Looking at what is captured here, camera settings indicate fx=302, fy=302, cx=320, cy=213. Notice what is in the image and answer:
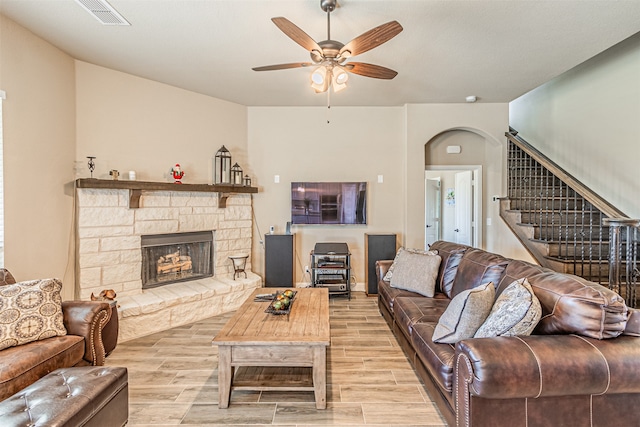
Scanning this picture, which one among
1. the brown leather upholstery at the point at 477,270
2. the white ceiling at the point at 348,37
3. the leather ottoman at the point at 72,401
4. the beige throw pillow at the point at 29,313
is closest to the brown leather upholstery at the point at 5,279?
the beige throw pillow at the point at 29,313

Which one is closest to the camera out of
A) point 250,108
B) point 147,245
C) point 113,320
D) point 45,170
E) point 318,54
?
point 318,54

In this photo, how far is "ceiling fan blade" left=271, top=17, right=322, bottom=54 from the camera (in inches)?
76.5

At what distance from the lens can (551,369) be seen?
4.59 feet

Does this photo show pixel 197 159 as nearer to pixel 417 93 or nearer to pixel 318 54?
pixel 318 54

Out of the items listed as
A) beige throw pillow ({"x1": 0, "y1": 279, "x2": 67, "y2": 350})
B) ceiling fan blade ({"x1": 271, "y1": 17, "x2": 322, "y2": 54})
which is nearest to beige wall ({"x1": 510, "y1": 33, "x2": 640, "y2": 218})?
ceiling fan blade ({"x1": 271, "y1": 17, "x2": 322, "y2": 54})

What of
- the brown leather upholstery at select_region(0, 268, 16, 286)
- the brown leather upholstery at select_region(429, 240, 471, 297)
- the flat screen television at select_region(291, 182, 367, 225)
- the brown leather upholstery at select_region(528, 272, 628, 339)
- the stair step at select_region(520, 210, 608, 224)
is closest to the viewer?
the brown leather upholstery at select_region(528, 272, 628, 339)

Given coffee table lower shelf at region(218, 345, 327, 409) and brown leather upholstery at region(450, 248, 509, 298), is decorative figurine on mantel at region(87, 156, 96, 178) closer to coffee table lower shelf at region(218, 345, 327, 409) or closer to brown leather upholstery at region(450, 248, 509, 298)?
coffee table lower shelf at region(218, 345, 327, 409)

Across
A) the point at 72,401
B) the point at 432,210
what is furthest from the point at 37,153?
the point at 432,210

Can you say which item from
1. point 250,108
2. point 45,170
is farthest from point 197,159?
point 45,170

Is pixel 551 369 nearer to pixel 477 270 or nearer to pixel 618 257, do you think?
pixel 477 270

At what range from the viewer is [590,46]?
300 cm

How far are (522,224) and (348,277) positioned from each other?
2500 millimetres

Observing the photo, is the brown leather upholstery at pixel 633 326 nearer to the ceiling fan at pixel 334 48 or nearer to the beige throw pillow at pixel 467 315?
the beige throw pillow at pixel 467 315

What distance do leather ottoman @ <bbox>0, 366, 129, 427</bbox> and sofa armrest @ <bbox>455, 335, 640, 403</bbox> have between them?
71.9 inches
